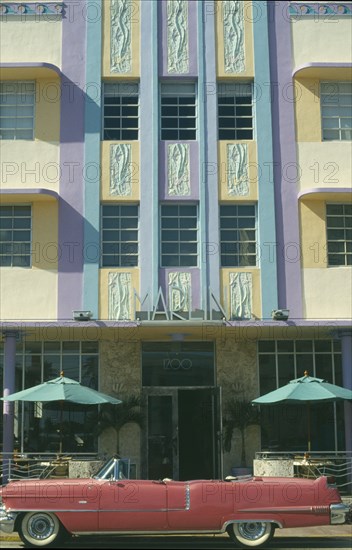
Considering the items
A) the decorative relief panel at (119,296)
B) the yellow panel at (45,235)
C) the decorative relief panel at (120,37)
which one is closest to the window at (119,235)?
the decorative relief panel at (119,296)

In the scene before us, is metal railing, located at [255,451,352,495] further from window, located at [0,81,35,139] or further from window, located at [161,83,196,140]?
window, located at [0,81,35,139]

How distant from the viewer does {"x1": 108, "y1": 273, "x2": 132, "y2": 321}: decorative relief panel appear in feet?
64.2

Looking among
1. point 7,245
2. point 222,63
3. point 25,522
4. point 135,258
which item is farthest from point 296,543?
point 222,63

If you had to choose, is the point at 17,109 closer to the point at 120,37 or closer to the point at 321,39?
the point at 120,37

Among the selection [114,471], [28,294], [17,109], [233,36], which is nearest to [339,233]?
[233,36]

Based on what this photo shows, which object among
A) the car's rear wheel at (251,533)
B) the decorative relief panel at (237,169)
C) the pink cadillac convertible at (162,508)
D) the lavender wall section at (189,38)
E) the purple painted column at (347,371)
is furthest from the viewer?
the lavender wall section at (189,38)

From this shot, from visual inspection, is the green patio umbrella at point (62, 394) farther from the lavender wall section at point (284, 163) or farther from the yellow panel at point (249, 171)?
the yellow panel at point (249, 171)

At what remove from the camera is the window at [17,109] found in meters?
20.7

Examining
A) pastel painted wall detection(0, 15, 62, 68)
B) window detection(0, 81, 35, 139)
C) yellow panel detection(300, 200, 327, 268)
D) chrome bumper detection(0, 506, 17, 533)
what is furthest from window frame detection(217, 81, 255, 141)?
chrome bumper detection(0, 506, 17, 533)

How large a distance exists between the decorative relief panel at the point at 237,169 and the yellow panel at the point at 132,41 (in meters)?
3.20

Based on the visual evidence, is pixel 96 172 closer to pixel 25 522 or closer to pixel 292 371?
pixel 292 371

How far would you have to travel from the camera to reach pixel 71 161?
20.4m

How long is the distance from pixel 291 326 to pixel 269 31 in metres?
7.90

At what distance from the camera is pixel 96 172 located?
66.7ft
